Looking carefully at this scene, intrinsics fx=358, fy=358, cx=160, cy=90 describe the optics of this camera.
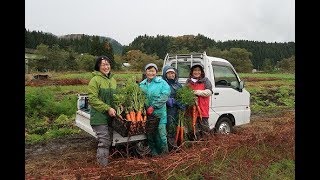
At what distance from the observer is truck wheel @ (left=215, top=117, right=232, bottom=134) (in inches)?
331

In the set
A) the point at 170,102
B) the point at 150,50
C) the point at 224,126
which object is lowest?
the point at 224,126

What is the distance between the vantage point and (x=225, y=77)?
8.69 metres

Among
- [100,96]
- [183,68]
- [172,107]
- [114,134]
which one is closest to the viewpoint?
[100,96]

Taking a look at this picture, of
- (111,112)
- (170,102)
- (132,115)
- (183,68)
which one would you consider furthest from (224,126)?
(111,112)

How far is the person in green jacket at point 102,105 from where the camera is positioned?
5.71 m

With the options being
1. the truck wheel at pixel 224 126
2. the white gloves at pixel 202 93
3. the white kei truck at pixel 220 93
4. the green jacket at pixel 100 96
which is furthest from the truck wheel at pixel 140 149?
the truck wheel at pixel 224 126

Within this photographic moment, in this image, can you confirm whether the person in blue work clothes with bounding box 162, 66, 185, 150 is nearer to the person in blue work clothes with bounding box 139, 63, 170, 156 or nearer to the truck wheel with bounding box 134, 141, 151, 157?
the person in blue work clothes with bounding box 139, 63, 170, 156

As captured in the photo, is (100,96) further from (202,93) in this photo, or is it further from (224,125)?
(224,125)

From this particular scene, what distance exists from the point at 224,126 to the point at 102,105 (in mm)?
3891

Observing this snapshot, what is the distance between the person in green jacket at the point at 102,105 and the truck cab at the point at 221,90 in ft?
9.05
